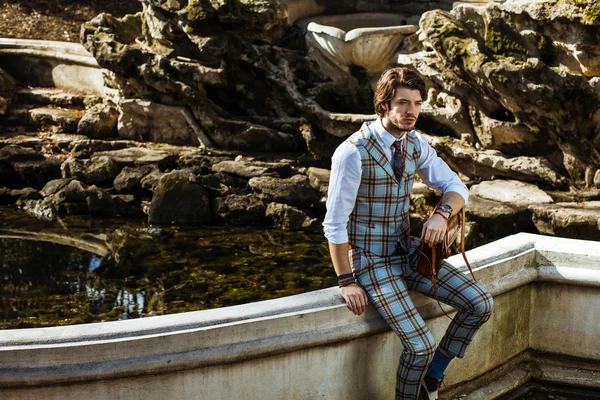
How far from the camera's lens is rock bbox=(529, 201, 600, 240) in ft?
25.8

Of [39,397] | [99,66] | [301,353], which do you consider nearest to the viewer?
[39,397]

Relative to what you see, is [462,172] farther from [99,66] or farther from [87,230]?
[99,66]

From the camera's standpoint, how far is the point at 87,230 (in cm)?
963

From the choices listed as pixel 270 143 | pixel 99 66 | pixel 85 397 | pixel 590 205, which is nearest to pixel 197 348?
pixel 85 397

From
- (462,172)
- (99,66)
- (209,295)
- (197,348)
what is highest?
(99,66)

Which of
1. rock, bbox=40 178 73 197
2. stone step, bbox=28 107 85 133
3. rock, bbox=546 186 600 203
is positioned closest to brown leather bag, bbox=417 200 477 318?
rock, bbox=546 186 600 203

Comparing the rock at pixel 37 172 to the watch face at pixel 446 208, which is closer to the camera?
the watch face at pixel 446 208

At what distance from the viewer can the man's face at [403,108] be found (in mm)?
3391

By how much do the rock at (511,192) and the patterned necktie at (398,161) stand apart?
210 inches

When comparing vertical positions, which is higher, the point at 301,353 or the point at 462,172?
the point at 462,172

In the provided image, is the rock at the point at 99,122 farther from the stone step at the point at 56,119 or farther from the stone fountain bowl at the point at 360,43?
the stone fountain bowl at the point at 360,43

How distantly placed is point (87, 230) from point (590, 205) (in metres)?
5.33

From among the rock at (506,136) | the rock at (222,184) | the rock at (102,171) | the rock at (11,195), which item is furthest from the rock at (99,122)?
the rock at (506,136)

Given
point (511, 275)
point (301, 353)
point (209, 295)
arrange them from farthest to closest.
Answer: point (209, 295)
point (511, 275)
point (301, 353)
